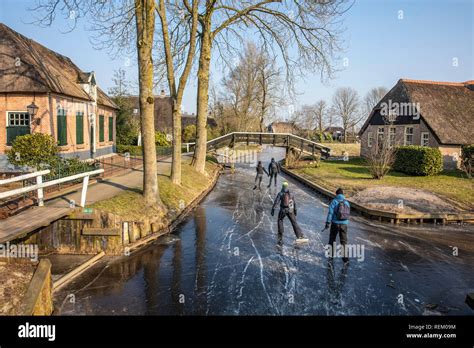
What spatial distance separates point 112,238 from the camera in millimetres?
10281

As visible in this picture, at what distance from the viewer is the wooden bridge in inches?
1372

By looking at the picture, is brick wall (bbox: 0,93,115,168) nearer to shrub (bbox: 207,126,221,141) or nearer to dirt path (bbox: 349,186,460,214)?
dirt path (bbox: 349,186,460,214)

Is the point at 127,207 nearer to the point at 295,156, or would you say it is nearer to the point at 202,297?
the point at 202,297

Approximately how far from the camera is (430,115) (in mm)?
27750

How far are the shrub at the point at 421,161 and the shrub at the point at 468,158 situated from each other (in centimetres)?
139

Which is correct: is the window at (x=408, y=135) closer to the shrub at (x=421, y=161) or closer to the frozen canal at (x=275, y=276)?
the shrub at (x=421, y=161)

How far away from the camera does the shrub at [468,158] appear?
2200cm

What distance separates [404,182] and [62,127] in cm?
2104

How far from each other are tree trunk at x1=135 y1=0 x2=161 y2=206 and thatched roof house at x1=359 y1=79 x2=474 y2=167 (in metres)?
21.0

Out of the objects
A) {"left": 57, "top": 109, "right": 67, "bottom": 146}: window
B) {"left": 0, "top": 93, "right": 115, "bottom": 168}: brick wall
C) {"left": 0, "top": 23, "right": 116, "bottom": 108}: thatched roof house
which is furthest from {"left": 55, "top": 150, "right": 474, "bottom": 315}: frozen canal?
{"left": 0, "top": 23, "right": 116, "bottom": 108}: thatched roof house

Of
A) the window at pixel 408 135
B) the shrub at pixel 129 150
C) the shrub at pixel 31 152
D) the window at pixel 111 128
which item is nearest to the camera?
the shrub at pixel 31 152

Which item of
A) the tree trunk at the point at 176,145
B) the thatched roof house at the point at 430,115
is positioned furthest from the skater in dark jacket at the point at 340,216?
the thatched roof house at the point at 430,115

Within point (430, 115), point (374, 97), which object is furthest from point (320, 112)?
point (430, 115)
